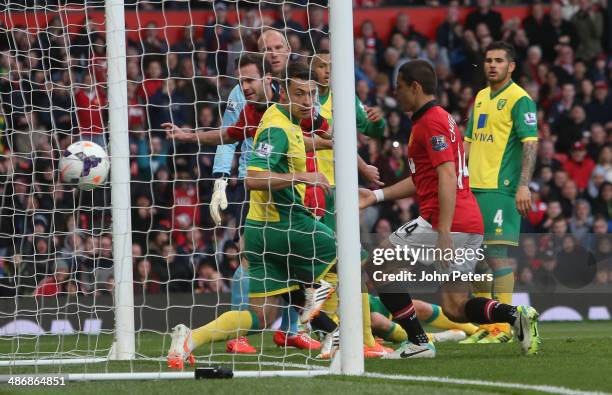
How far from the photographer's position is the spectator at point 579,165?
15891 millimetres

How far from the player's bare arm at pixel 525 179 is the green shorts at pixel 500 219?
334 mm

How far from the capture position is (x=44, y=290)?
36.7 ft

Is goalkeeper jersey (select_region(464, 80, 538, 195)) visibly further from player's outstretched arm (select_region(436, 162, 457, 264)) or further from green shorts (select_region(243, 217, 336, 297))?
player's outstretched arm (select_region(436, 162, 457, 264))

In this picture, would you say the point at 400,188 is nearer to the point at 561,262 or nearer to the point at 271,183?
the point at 271,183

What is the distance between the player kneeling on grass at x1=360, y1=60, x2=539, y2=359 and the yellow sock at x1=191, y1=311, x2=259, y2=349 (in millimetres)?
819

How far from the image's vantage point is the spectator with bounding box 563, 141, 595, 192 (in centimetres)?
1589

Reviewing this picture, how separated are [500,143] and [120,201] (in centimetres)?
309

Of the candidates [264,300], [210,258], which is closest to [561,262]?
[210,258]

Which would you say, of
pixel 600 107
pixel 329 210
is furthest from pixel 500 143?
pixel 600 107

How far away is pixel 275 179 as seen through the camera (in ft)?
23.9

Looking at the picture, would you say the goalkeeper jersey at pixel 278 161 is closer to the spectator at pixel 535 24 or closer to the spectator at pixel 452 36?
the spectator at pixel 452 36

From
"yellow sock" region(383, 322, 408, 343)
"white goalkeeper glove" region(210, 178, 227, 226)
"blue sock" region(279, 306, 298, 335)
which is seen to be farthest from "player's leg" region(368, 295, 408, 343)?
"white goalkeeper glove" region(210, 178, 227, 226)

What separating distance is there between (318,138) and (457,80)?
9029 mm

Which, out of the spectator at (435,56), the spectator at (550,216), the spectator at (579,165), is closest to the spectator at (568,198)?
the spectator at (550,216)
